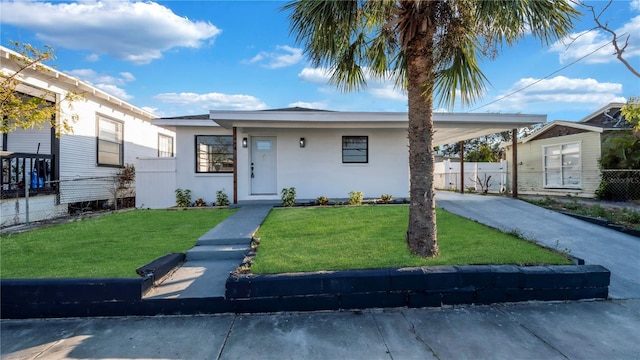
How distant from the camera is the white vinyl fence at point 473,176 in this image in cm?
1628

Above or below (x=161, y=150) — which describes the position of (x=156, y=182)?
below

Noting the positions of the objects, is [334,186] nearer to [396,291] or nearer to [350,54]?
[350,54]

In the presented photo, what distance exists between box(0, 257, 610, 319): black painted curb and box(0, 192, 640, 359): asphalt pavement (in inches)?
3.8

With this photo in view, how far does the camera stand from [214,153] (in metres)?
10.5

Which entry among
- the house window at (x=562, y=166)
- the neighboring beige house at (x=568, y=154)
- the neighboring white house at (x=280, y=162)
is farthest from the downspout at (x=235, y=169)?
the house window at (x=562, y=166)

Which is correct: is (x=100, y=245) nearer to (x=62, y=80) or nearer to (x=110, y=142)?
(x=62, y=80)

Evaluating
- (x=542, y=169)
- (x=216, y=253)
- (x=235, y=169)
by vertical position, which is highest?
(x=542, y=169)

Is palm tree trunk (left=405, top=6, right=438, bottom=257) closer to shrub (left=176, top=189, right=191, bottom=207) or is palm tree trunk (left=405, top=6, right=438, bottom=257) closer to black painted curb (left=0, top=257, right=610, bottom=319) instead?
black painted curb (left=0, top=257, right=610, bottom=319)

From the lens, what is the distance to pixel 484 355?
258cm

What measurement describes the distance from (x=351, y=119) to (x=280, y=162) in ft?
9.24

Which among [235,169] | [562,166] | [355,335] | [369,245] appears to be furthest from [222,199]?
[562,166]

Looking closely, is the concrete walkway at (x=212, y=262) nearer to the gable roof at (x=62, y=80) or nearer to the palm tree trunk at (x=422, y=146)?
the palm tree trunk at (x=422, y=146)

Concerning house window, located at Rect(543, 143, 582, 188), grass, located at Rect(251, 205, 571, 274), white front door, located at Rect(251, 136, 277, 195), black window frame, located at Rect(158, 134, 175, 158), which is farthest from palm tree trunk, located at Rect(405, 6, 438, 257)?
black window frame, located at Rect(158, 134, 175, 158)

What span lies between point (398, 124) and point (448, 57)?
16.4ft
